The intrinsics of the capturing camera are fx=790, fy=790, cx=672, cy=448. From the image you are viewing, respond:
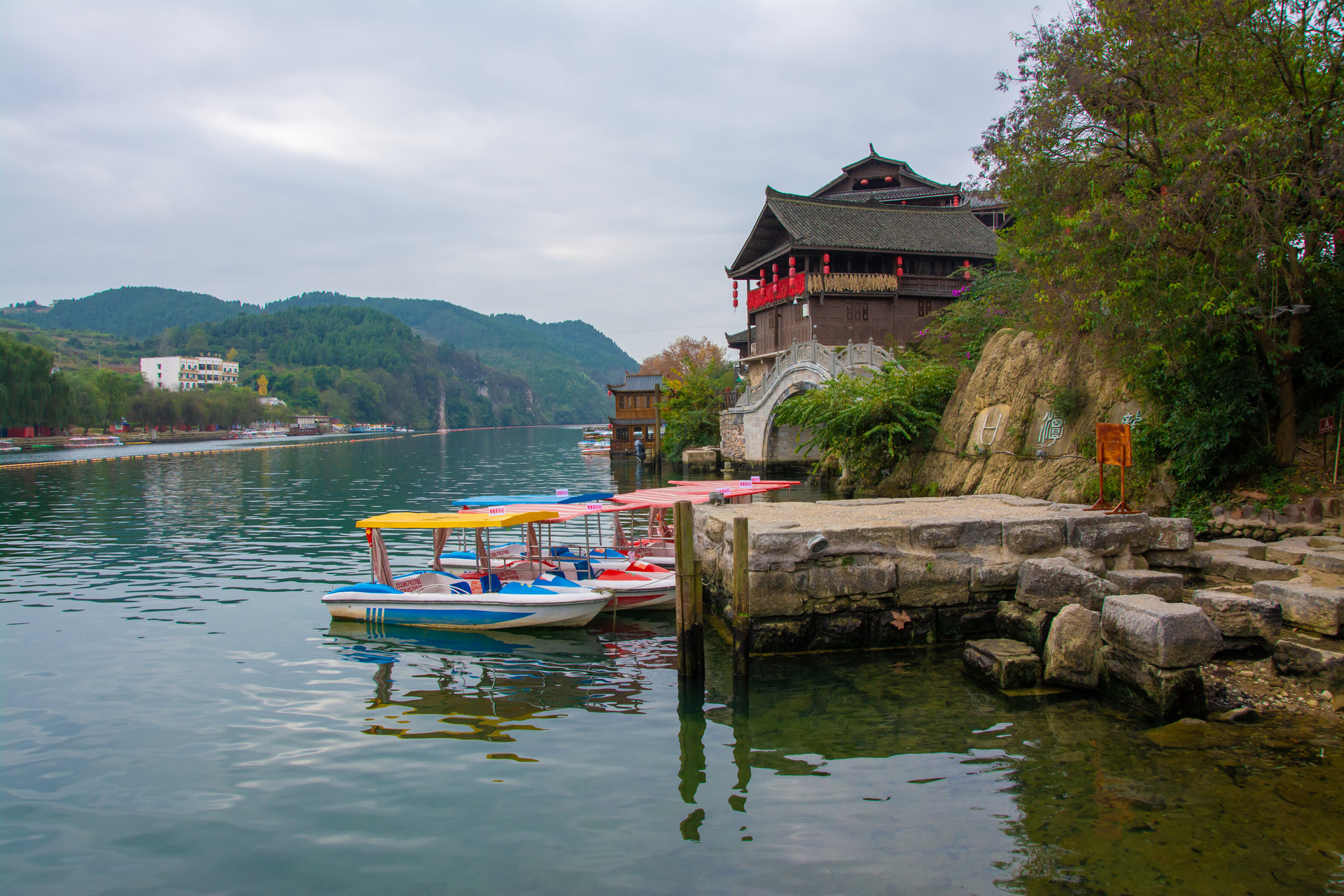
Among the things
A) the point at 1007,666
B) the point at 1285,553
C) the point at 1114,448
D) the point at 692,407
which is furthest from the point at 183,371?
the point at 1285,553

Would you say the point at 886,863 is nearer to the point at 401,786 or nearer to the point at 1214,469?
the point at 401,786

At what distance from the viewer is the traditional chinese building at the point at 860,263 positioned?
37219 mm

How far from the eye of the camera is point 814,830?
19.7 ft

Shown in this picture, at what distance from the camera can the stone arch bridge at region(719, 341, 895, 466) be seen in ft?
91.9

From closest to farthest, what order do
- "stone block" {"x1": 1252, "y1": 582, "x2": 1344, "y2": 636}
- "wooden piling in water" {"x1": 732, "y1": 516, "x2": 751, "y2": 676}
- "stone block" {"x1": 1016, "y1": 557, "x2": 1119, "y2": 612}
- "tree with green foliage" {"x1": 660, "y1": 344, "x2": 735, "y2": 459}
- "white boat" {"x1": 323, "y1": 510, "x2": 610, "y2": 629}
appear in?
"stone block" {"x1": 1252, "y1": 582, "x2": 1344, "y2": 636}
"wooden piling in water" {"x1": 732, "y1": 516, "x2": 751, "y2": 676}
"stone block" {"x1": 1016, "y1": 557, "x2": 1119, "y2": 612}
"white boat" {"x1": 323, "y1": 510, "x2": 610, "y2": 629}
"tree with green foliage" {"x1": 660, "y1": 344, "x2": 735, "y2": 459}

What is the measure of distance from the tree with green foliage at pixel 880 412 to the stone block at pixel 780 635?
42.7ft

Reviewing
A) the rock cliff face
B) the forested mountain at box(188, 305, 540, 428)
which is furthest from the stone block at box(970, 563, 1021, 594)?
the forested mountain at box(188, 305, 540, 428)

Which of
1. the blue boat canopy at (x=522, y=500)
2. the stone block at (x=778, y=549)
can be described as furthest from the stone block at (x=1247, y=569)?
the blue boat canopy at (x=522, y=500)

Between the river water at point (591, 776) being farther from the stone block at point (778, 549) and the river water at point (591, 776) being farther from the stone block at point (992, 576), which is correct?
the stone block at point (778, 549)

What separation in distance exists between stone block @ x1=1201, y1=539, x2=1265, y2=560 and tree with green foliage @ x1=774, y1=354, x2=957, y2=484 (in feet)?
35.4

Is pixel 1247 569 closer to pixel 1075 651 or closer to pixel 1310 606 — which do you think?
pixel 1310 606

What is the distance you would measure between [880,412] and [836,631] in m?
13.9

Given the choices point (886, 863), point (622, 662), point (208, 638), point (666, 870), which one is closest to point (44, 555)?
point (208, 638)

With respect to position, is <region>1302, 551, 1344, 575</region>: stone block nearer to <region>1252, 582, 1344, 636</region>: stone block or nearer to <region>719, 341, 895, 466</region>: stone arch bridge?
<region>1252, 582, 1344, 636</region>: stone block
